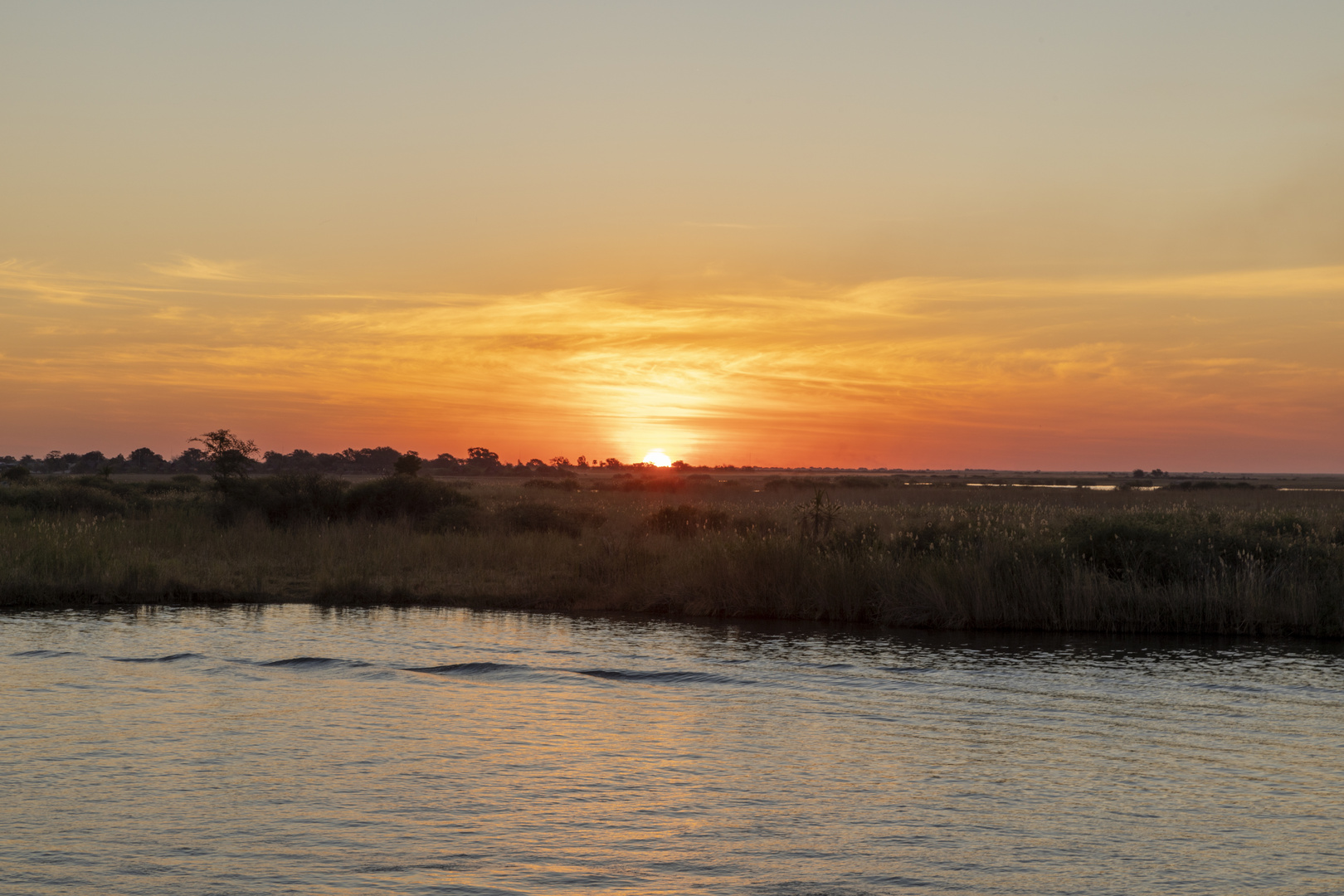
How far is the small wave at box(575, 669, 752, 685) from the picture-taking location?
583 inches

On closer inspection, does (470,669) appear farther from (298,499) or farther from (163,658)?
(298,499)

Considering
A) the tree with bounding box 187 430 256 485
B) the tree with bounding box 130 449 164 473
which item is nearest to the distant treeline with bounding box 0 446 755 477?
the tree with bounding box 130 449 164 473

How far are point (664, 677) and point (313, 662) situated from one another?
5078 mm

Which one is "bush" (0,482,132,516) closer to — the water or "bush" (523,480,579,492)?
the water

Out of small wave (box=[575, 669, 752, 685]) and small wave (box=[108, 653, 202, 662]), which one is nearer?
small wave (box=[575, 669, 752, 685])

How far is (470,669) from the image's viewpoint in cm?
1559

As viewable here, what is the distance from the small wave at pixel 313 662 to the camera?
15.7 meters

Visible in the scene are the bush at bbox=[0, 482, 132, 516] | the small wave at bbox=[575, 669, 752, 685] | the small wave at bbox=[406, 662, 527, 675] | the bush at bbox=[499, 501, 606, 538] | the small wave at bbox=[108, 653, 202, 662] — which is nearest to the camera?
the small wave at bbox=[575, 669, 752, 685]

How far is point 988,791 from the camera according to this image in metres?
9.66

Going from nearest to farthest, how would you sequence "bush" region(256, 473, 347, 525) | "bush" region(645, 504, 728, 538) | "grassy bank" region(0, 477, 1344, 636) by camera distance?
"grassy bank" region(0, 477, 1344, 636), "bush" region(645, 504, 728, 538), "bush" region(256, 473, 347, 525)

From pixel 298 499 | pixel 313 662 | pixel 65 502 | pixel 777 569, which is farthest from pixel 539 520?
pixel 313 662

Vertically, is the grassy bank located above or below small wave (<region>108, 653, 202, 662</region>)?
above

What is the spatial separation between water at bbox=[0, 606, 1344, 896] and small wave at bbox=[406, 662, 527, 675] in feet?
0.18

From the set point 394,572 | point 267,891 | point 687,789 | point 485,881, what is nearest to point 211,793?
point 267,891
